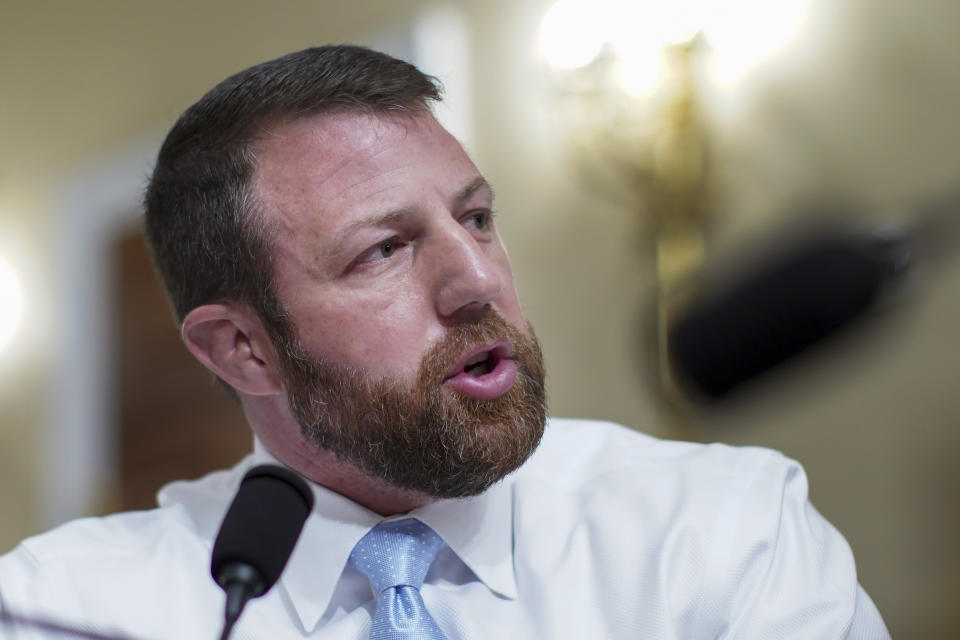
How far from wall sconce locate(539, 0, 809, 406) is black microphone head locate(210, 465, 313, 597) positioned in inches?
57.2

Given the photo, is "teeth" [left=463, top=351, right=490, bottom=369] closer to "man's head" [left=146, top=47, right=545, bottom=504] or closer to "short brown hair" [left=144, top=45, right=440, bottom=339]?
"man's head" [left=146, top=47, right=545, bottom=504]

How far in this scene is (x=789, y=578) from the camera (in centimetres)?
117

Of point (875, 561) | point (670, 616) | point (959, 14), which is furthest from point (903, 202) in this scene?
point (670, 616)

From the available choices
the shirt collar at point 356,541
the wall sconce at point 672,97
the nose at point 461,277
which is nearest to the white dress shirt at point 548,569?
the shirt collar at point 356,541

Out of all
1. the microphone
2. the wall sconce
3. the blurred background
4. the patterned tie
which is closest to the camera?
the microphone

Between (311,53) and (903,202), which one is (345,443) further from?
A: (903,202)

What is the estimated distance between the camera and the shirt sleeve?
3.69 feet

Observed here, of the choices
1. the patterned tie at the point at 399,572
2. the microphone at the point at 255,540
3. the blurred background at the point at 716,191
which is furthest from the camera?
the blurred background at the point at 716,191

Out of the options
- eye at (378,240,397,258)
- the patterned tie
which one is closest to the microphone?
the patterned tie

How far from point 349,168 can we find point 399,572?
1.58 feet

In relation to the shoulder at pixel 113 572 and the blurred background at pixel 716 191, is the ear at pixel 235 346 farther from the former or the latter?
the blurred background at pixel 716 191

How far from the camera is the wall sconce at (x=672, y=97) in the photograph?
2.28m

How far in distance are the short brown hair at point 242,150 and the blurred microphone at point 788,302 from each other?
47cm

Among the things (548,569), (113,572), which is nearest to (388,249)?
(548,569)
